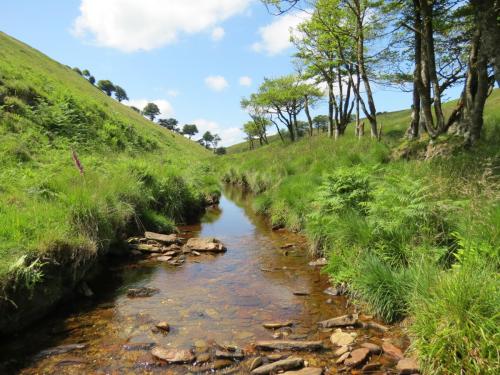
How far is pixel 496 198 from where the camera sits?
5652mm

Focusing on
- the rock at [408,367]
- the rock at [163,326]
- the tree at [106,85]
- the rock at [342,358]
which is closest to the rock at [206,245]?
the rock at [163,326]

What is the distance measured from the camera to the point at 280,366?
4770mm

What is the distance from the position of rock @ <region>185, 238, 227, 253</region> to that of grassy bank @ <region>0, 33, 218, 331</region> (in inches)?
65.7

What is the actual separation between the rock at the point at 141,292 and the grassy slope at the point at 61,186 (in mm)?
1142

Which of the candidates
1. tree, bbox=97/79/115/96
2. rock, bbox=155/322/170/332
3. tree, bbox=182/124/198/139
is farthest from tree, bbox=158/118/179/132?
rock, bbox=155/322/170/332

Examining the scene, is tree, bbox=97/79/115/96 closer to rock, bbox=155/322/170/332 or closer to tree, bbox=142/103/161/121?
tree, bbox=142/103/161/121

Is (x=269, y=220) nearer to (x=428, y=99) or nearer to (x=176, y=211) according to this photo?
(x=176, y=211)

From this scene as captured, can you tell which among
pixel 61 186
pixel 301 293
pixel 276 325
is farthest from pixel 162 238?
pixel 276 325

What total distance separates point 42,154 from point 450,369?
15.3 meters

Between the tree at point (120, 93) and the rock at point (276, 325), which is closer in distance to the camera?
the rock at point (276, 325)

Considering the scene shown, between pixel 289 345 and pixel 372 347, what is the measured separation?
1.13 m

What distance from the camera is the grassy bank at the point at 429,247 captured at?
395cm

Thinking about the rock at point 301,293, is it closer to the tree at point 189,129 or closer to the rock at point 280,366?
the rock at point 280,366

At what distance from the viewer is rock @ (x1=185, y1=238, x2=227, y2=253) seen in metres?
10.7
